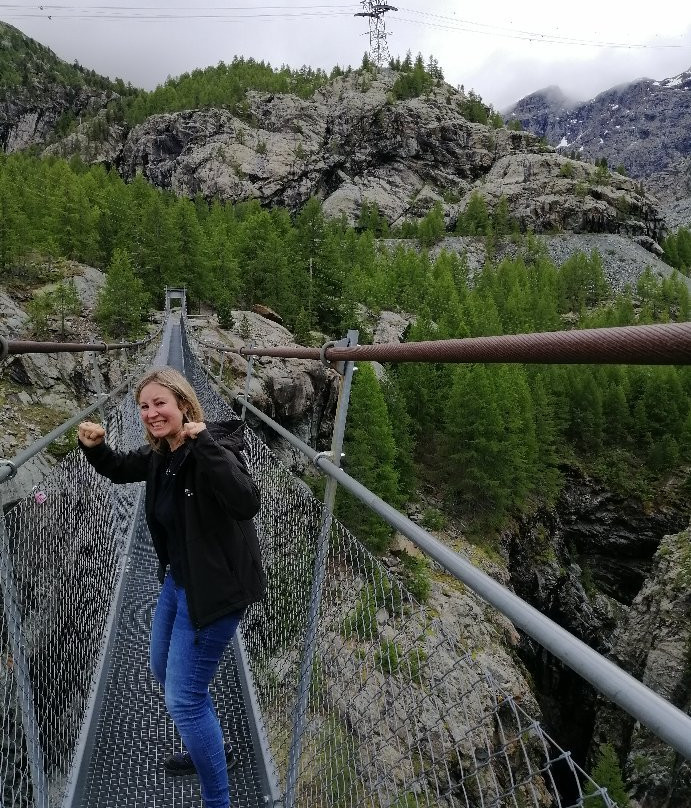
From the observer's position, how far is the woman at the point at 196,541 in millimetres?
1626

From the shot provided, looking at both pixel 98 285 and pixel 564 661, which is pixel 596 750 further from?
pixel 98 285

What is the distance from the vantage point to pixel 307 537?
2324mm

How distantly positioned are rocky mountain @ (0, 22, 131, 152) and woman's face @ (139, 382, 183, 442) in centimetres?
11597

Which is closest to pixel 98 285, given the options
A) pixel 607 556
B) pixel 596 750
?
pixel 596 750

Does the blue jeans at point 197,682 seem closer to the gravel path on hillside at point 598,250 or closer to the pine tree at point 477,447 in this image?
the pine tree at point 477,447

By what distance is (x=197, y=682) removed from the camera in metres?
1.74

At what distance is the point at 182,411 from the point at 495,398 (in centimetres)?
2192

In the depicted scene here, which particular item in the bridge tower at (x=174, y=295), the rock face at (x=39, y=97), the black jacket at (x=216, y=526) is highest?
the rock face at (x=39, y=97)

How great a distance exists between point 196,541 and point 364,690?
3.09 feet

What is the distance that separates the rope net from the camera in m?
1.04

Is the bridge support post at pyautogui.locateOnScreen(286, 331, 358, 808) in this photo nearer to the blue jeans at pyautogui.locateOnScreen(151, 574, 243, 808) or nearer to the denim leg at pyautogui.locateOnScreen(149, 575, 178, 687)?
the blue jeans at pyautogui.locateOnScreen(151, 574, 243, 808)

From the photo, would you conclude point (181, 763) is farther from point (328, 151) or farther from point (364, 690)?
point (328, 151)

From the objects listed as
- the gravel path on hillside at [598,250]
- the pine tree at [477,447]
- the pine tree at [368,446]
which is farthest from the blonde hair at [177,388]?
the gravel path on hillside at [598,250]

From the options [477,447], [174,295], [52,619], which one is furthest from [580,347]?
[174,295]
